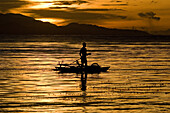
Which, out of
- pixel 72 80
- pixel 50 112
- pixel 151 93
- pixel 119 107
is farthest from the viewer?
pixel 72 80

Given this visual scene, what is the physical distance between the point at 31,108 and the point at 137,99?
19.4ft

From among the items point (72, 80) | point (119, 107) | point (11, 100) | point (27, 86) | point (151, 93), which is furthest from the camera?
point (72, 80)

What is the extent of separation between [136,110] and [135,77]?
1340 cm

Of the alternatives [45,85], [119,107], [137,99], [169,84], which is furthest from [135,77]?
[119,107]

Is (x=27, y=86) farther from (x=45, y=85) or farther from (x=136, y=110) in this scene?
(x=136, y=110)

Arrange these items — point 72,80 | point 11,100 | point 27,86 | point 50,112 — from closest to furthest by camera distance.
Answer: point 50,112 < point 11,100 < point 27,86 < point 72,80

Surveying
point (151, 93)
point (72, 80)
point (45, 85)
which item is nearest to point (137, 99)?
point (151, 93)

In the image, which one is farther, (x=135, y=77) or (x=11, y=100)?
(x=135, y=77)

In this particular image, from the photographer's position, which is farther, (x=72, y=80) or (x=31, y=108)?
(x=72, y=80)

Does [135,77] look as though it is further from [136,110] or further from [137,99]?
[136,110]

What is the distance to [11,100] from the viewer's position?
20.6 meters

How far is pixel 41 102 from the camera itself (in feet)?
65.7

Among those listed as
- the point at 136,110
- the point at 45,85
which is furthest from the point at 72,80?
the point at 136,110

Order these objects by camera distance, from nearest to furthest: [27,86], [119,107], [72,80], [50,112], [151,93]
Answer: [50,112], [119,107], [151,93], [27,86], [72,80]
